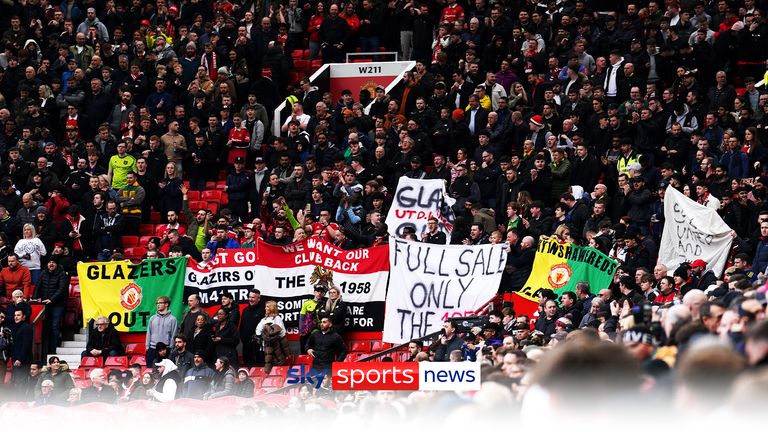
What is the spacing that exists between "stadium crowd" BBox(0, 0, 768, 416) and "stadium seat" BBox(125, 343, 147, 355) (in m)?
0.66

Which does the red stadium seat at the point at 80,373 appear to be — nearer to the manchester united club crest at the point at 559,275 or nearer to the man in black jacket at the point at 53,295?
the man in black jacket at the point at 53,295

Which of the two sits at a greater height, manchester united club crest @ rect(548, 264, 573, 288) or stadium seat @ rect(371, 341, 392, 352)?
manchester united club crest @ rect(548, 264, 573, 288)

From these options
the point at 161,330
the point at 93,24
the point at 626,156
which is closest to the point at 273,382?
the point at 161,330

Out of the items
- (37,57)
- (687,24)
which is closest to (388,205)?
(687,24)

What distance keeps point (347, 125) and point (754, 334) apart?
58.2 feet

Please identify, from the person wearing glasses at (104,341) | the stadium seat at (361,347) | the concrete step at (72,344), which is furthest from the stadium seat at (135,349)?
the stadium seat at (361,347)

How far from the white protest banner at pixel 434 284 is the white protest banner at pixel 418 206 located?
1.44 meters

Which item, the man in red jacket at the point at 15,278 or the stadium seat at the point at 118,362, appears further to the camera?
the man in red jacket at the point at 15,278

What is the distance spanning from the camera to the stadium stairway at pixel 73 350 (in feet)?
67.7

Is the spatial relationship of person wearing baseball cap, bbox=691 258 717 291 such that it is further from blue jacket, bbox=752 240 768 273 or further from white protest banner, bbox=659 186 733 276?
blue jacket, bbox=752 240 768 273

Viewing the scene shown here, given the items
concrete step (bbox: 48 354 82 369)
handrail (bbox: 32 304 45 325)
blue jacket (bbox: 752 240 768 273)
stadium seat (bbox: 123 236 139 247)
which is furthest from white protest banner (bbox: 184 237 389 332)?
blue jacket (bbox: 752 240 768 273)

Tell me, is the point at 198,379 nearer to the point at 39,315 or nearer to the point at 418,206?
the point at 39,315

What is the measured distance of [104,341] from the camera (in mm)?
20109

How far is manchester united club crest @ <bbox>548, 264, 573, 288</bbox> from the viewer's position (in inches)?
701
